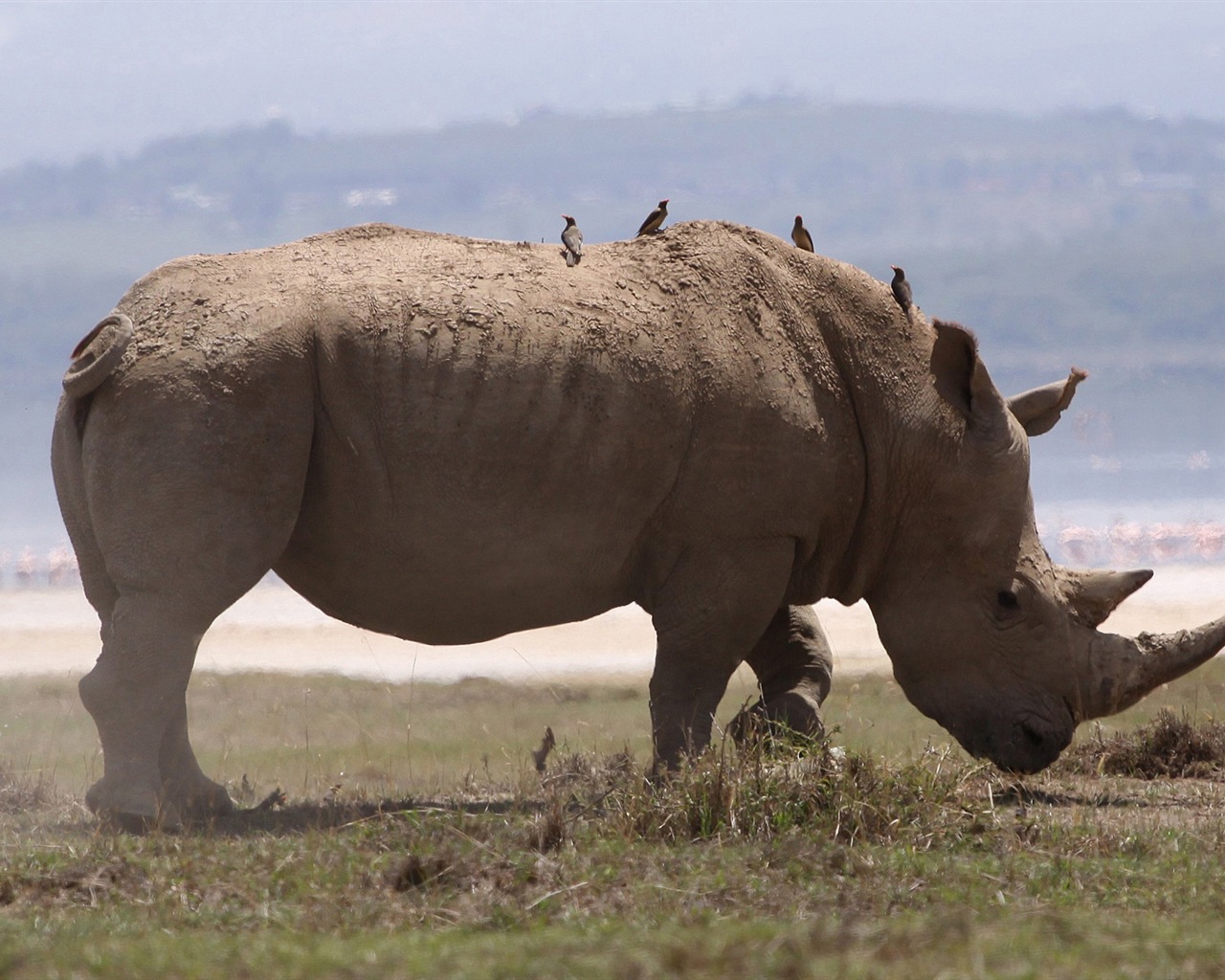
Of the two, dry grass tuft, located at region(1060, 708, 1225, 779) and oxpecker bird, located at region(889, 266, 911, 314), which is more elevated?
oxpecker bird, located at region(889, 266, 911, 314)

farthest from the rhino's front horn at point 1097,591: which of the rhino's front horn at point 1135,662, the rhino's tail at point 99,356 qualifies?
the rhino's tail at point 99,356

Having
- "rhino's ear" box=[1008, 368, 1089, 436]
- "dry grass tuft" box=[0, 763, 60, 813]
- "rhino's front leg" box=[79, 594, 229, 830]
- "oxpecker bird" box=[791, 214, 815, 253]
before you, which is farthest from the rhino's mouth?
"dry grass tuft" box=[0, 763, 60, 813]

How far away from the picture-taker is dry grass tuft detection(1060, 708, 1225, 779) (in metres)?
10.1

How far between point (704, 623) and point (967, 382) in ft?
6.19

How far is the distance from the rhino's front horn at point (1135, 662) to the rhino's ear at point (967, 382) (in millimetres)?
1218

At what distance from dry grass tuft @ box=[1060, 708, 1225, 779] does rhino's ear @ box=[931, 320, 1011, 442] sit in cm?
211

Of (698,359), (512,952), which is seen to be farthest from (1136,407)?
(512,952)

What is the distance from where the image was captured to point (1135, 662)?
9.20 meters

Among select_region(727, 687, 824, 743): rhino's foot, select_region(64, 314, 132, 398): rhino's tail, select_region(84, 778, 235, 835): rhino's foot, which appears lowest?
select_region(84, 778, 235, 835): rhino's foot

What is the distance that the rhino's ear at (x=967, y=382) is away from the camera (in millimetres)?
9055

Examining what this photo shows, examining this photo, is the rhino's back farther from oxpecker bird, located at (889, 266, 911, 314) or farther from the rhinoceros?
oxpecker bird, located at (889, 266, 911, 314)

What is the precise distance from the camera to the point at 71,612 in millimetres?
20172

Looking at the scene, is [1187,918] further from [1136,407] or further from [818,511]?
[1136,407]

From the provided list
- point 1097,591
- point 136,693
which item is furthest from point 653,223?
point 136,693
